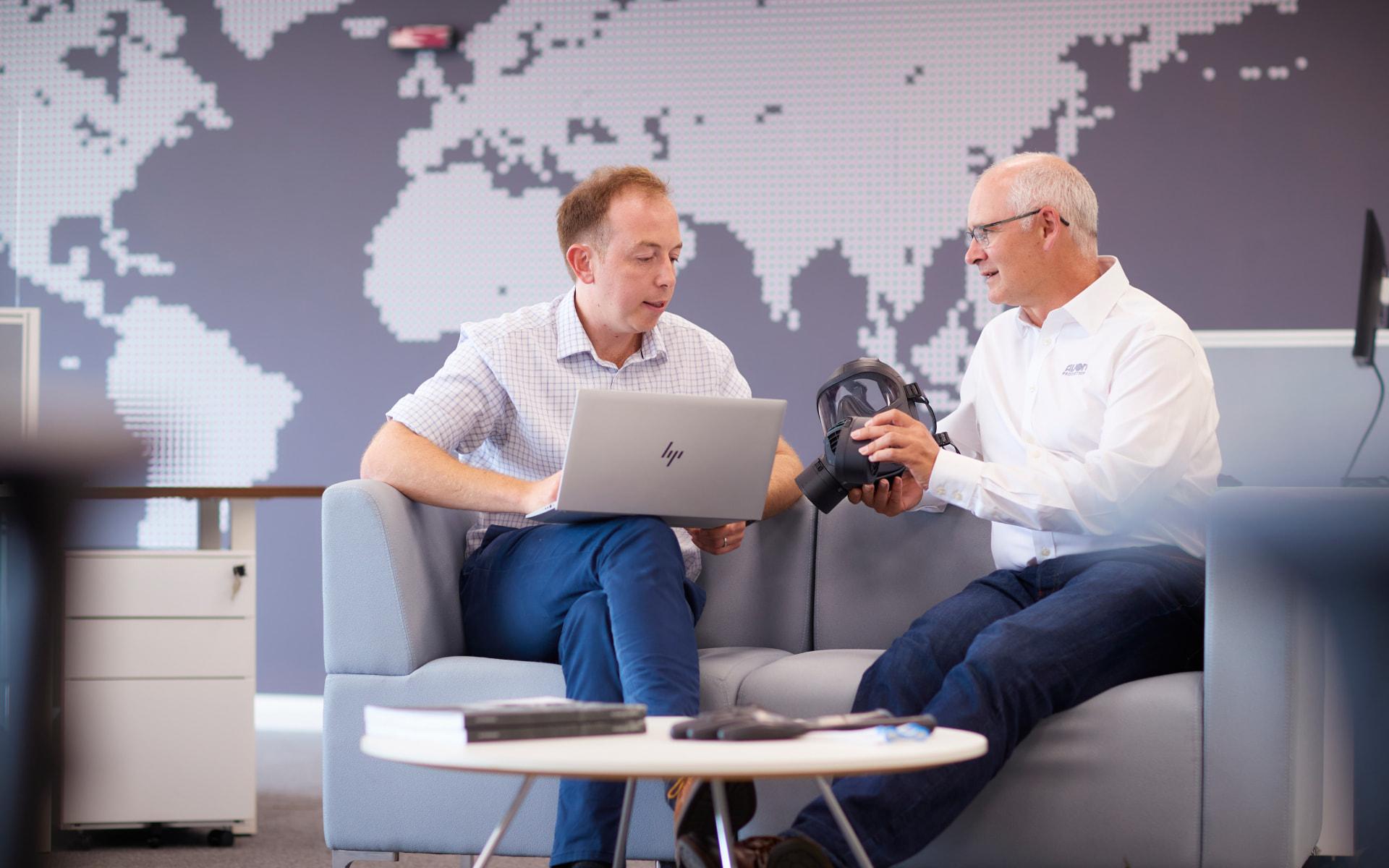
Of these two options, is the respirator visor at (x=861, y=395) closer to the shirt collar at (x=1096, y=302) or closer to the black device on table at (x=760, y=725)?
the shirt collar at (x=1096, y=302)

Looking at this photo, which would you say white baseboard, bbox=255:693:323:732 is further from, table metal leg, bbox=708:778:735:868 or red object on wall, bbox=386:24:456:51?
table metal leg, bbox=708:778:735:868

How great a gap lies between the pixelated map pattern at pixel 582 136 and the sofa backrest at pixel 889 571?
164 cm

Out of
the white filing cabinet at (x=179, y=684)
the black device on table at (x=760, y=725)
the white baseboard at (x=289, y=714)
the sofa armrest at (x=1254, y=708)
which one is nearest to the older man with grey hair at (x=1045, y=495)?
the sofa armrest at (x=1254, y=708)

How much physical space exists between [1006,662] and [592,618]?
1.83ft

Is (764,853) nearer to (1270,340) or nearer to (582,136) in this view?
(1270,340)

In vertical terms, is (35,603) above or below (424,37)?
below

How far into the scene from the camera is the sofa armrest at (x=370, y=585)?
1704mm

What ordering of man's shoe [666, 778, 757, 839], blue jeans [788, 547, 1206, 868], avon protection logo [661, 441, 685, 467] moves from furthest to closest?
avon protection logo [661, 441, 685, 467] < blue jeans [788, 547, 1206, 868] < man's shoe [666, 778, 757, 839]

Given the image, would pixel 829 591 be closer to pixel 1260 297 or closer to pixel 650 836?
pixel 650 836

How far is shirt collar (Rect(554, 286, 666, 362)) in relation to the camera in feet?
6.61

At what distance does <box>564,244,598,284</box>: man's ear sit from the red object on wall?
2.08 metres

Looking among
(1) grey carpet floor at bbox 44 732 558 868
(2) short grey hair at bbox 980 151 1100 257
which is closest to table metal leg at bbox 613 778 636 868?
(1) grey carpet floor at bbox 44 732 558 868

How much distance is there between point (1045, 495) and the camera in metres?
1.69

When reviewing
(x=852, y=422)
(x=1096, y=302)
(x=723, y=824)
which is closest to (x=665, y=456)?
(x=852, y=422)
